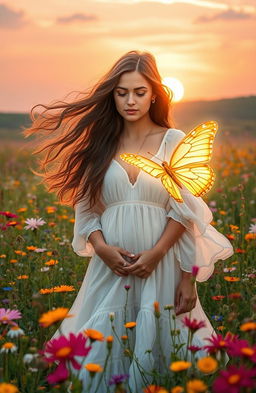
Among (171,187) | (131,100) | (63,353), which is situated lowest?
(63,353)

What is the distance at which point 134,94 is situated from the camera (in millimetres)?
3182

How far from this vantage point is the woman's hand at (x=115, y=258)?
3.08 m

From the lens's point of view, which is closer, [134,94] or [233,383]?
[233,383]

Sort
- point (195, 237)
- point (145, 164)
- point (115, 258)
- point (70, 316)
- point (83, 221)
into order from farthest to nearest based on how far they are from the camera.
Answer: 1. point (83, 221)
2. point (195, 237)
3. point (115, 258)
4. point (145, 164)
5. point (70, 316)

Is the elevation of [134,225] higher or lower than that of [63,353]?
higher

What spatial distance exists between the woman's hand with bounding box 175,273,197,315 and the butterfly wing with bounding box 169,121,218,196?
0.43m

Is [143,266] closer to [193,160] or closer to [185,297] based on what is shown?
[185,297]

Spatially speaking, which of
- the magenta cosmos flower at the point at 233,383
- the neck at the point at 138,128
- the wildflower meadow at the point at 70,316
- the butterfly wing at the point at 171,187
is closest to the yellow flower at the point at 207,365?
the wildflower meadow at the point at 70,316

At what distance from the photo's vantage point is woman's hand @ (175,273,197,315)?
3.13 metres

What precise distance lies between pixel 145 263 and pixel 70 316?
3.15 feet

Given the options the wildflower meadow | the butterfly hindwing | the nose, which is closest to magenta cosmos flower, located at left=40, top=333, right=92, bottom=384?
the wildflower meadow

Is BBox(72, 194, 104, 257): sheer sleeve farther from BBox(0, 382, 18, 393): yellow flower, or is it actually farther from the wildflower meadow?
BBox(0, 382, 18, 393): yellow flower

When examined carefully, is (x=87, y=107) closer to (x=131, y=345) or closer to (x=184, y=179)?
(x=184, y=179)

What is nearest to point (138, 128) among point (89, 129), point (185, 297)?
point (89, 129)
